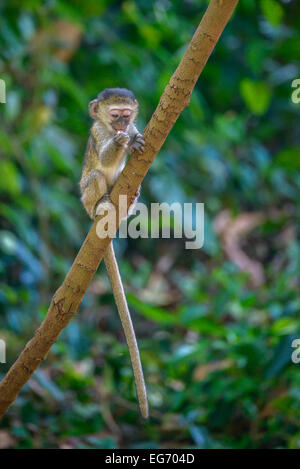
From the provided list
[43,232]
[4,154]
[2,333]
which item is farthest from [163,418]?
[4,154]

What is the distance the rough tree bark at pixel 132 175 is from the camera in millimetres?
2383

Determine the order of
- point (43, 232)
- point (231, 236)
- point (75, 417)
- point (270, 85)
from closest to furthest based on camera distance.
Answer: point (75, 417)
point (43, 232)
point (270, 85)
point (231, 236)

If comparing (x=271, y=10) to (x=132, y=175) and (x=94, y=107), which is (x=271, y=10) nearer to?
(x=94, y=107)

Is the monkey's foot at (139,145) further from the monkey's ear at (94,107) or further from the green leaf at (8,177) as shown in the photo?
the green leaf at (8,177)

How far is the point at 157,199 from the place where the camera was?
22.5 feet

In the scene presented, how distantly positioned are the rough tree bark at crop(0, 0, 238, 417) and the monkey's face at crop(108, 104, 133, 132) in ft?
2.30

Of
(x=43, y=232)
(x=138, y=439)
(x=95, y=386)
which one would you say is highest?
(x=43, y=232)

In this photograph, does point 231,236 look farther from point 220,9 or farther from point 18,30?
point 220,9

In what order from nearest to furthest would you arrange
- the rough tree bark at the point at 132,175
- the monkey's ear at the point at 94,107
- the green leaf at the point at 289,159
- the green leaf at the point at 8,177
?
the rough tree bark at the point at 132,175
the monkey's ear at the point at 94,107
the green leaf at the point at 8,177
the green leaf at the point at 289,159

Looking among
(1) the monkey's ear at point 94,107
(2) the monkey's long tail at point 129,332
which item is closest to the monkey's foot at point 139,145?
(2) the monkey's long tail at point 129,332

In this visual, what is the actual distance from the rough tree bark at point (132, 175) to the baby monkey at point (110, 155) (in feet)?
0.80

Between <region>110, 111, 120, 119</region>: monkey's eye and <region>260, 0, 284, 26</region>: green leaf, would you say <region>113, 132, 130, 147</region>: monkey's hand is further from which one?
<region>260, 0, 284, 26</region>: green leaf

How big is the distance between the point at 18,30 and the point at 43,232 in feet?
7.01
